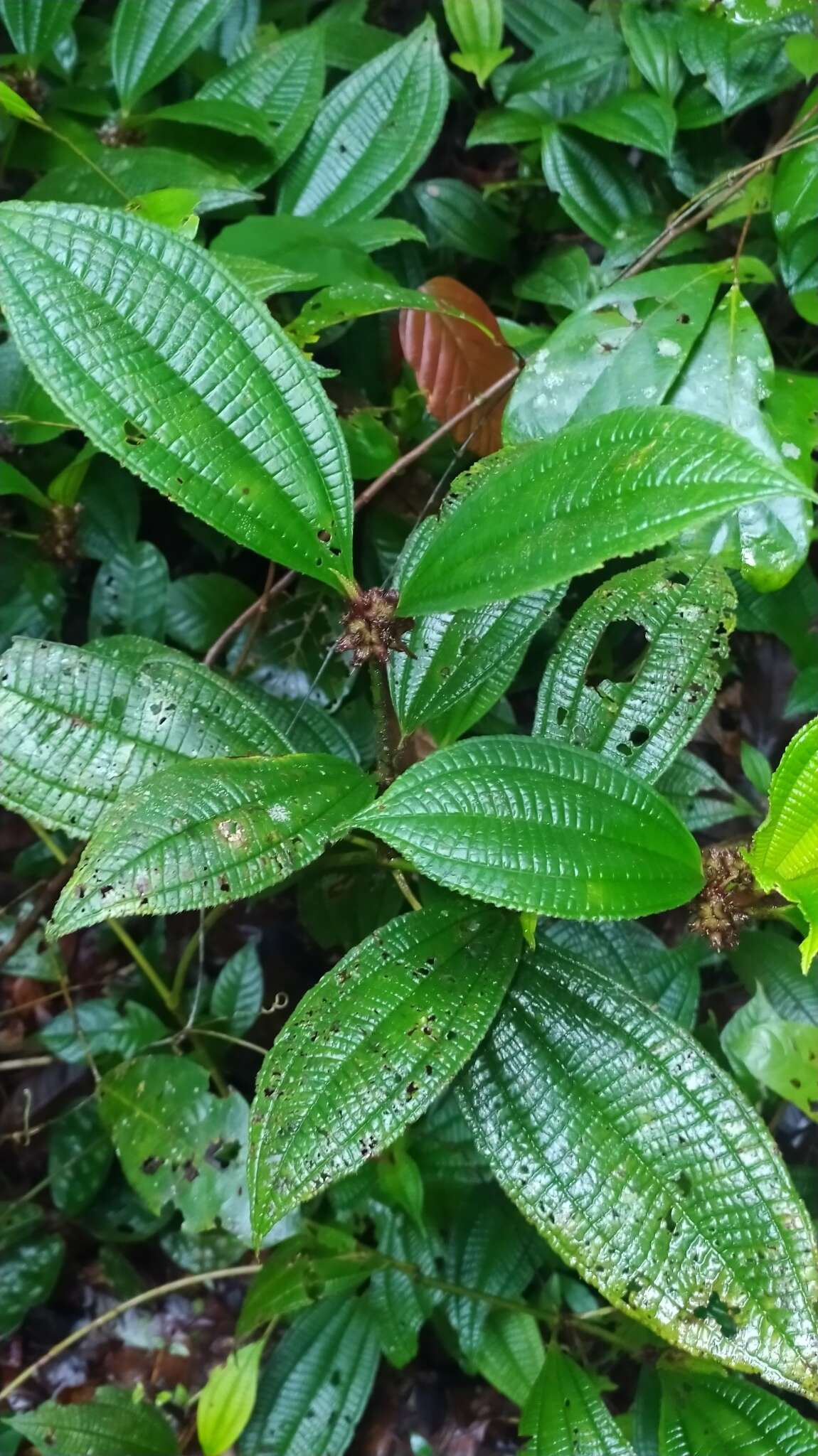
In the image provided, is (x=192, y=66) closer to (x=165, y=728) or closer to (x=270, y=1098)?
(x=165, y=728)

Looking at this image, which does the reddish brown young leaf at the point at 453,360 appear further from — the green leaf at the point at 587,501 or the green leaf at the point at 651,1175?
the green leaf at the point at 651,1175

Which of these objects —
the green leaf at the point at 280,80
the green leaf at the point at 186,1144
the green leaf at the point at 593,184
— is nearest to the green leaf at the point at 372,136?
the green leaf at the point at 280,80

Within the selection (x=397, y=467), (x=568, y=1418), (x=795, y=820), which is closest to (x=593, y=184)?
(x=397, y=467)

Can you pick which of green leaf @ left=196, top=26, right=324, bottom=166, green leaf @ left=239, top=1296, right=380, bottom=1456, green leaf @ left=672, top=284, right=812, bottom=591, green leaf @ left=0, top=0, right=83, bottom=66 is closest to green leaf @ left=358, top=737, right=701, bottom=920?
green leaf @ left=672, top=284, right=812, bottom=591

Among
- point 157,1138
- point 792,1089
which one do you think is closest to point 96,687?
point 157,1138

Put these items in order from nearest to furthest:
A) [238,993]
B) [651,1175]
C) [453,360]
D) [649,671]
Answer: [651,1175], [649,671], [453,360], [238,993]

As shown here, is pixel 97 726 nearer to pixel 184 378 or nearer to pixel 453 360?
pixel 184 378
